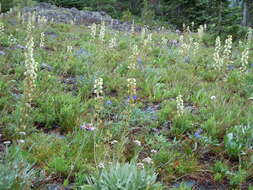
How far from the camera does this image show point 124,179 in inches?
104

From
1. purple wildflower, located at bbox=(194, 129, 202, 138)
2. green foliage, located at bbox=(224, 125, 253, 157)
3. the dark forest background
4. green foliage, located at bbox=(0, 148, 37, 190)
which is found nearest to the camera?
green foliage, located at bbox=(0, 148, 37, 190)

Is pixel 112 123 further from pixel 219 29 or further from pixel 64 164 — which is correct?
pixel 219 29

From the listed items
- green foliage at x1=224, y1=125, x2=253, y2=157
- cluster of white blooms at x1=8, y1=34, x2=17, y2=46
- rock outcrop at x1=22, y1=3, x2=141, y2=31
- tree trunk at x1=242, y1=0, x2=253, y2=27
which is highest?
tree trunk at x1=242, y1=0, x2=253, y2=27

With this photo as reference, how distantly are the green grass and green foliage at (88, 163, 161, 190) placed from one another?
A: 132mm

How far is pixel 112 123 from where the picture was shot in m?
4.17

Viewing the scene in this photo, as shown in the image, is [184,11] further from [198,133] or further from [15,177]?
[15,177]

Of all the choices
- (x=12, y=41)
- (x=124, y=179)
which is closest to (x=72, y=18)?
(x=12, y=41)

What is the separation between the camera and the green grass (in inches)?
132

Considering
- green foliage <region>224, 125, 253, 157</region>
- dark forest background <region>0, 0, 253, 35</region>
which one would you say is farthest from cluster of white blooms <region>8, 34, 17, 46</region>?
dark forest background <region>0, 0, 253, 35</region>

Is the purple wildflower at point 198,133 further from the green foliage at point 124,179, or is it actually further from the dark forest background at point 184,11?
the dark forest background at point 184,11

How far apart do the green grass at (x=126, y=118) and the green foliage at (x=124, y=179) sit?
0.13 meters

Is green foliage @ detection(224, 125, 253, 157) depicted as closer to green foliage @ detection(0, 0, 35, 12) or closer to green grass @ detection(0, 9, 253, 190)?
green grass @ detection(0, 9, 253, 190)

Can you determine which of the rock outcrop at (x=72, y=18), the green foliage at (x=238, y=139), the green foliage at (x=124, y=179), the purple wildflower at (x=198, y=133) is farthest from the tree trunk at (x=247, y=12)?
the green foliage at (x=124, y=179)

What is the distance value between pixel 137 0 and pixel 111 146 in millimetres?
33568
